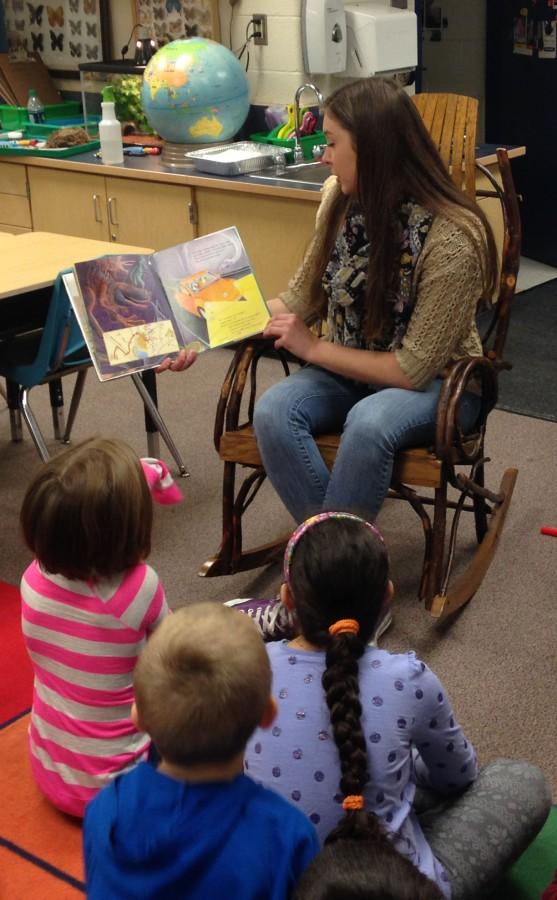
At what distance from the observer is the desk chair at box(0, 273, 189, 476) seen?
2875mm

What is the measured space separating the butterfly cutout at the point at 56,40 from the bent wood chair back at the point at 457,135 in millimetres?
2832

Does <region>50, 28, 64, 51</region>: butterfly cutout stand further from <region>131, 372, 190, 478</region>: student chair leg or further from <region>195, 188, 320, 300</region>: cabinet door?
<region>131, 372, 190, 478</region>: student chair leg

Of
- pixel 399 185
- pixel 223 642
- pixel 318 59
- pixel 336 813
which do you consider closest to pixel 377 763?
pixel 336 813

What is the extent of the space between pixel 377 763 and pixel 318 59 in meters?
3.38

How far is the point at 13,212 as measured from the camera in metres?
4.83

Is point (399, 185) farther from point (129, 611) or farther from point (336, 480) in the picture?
point (129, 611)

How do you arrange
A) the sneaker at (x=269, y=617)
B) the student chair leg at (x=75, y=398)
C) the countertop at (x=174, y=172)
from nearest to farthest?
the sneaker at (x=269, y=617) → the student chair leg at (x=75, y=398) → the countertop at (x=174, y=172)

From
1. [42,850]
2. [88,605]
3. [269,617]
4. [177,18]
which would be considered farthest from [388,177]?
[177,18]

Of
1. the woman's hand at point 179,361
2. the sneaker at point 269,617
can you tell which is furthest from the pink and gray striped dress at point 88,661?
the woman's hand at point 179,361

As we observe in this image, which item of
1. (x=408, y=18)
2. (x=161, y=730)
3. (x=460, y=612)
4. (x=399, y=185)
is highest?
(x=408, y=18)

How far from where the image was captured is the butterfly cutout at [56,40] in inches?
203

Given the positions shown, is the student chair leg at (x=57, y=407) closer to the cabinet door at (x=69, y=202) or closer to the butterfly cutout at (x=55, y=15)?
the cabinet door at (x=69, y=202)

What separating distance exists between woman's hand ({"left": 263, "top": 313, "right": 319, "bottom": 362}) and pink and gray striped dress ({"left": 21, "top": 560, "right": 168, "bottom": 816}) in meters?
0.96

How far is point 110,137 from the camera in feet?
14.4
